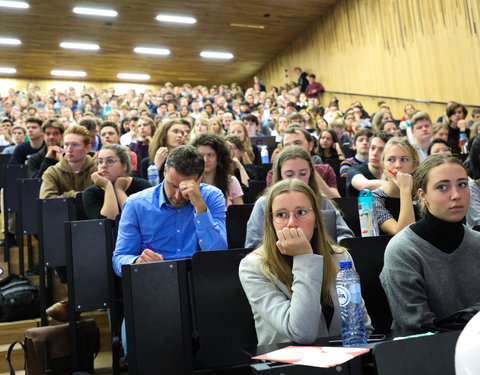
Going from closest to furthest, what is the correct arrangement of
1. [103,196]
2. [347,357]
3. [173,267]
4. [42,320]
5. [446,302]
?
[347,357] → [446,302] → [173,267] → [42,320] → [103,196]

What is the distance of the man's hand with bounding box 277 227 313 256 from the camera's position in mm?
1546

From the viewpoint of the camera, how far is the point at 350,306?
1.52 m

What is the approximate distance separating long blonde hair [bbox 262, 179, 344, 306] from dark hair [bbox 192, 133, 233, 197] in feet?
5.26

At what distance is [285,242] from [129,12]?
10.8 meters

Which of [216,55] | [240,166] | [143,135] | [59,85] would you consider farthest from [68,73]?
[240,166]

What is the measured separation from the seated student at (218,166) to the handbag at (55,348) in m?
1.15

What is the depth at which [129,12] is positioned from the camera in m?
11.4

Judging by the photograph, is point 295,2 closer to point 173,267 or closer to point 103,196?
point 103,196

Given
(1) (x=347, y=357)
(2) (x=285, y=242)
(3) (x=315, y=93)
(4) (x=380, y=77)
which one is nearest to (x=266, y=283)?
(2) (x=285, y=242)

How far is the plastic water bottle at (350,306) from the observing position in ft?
4.71

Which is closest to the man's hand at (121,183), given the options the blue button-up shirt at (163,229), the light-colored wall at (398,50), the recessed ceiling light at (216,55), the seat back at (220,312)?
the blue button-up shirt at (163,229)

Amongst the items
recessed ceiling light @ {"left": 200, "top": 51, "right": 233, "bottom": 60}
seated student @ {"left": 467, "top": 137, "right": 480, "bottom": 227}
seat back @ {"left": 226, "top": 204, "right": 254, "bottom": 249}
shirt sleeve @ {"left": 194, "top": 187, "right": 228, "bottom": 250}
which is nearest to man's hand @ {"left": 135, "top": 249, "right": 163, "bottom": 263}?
shirt sleeve @ {"left": 194, "top": 187, "right": 228, "bottom": 250}

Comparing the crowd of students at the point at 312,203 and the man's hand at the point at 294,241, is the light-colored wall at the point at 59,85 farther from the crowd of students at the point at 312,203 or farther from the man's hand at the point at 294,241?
the man's hand at the point at 294,241

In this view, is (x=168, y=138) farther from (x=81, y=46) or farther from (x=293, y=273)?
(x=81, y=46)
